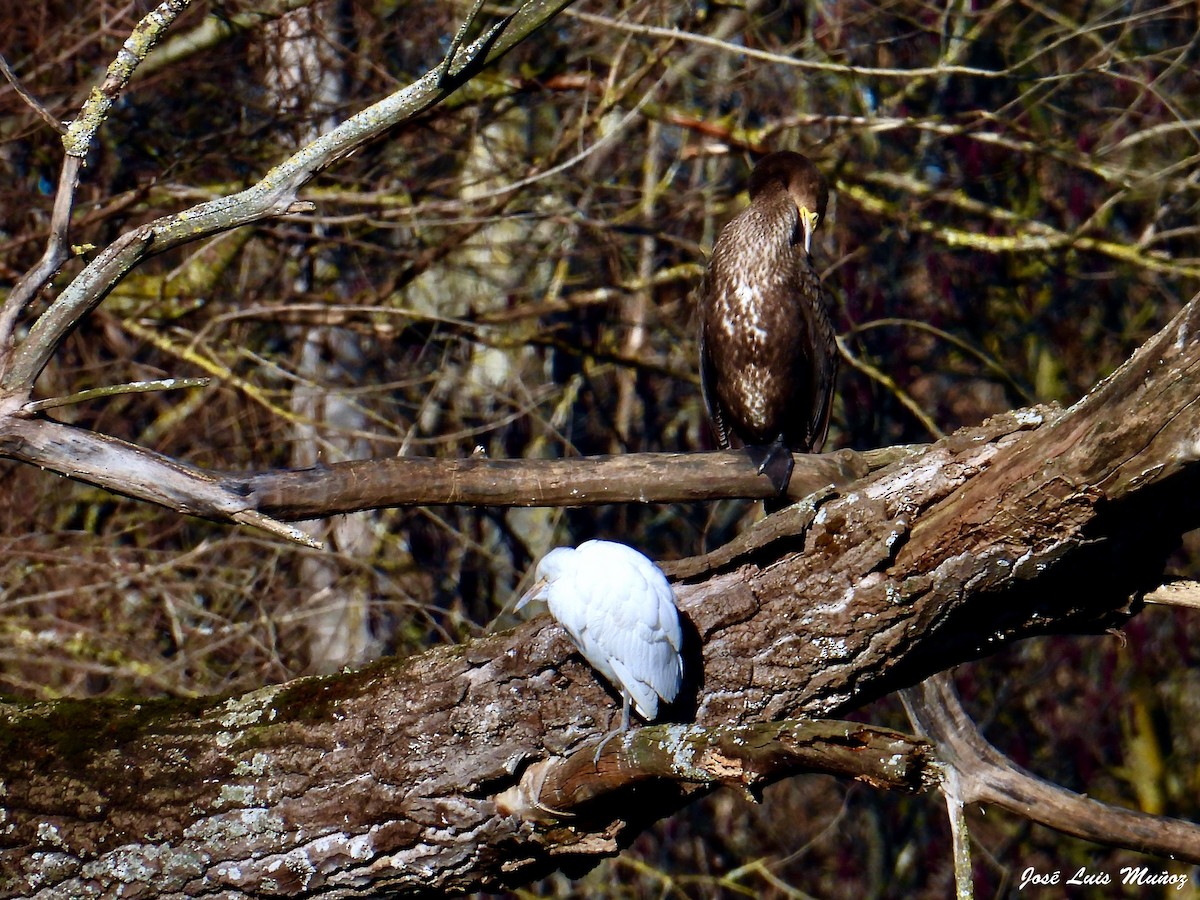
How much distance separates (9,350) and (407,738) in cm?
101

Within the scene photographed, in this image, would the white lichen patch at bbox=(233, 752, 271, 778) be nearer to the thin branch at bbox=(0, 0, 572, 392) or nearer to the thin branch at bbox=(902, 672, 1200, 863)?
the thin branch at bbox=(0, 0, 572, 392)

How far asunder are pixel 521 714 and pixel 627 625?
29 centimetres

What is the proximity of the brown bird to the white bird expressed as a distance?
62.6 inches

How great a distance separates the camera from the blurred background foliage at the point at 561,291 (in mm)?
5051

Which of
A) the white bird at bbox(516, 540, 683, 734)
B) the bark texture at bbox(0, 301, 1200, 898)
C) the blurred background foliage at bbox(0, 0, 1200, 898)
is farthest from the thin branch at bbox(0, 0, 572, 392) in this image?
the blurred background foliage at bbox(0, 0, 1200, 898)

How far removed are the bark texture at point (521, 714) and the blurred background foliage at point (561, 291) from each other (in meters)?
2.51

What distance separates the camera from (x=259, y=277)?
19.5ft

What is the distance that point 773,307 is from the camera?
423 cm

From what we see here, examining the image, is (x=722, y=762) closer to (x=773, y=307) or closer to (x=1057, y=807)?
(x=1057, y=807)

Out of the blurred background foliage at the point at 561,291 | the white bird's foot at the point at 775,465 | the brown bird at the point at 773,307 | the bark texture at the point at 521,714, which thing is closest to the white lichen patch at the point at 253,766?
the bark texture at the point at 521,714

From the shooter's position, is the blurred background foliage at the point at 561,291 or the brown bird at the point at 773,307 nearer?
the brown bird at the point at 773,307

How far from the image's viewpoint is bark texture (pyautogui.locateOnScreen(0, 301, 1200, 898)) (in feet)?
7.11

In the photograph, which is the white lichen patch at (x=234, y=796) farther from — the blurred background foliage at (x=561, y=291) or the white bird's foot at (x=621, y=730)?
the blurred background foliage at (x=561, y=291)

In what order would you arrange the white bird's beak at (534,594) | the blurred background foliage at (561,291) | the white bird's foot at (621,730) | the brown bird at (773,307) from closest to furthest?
the white bird's foot at (621,730)
the white bird's beak at (534,594)
the brown bird at (773,307)
the blurred background foliage at (561,291)
